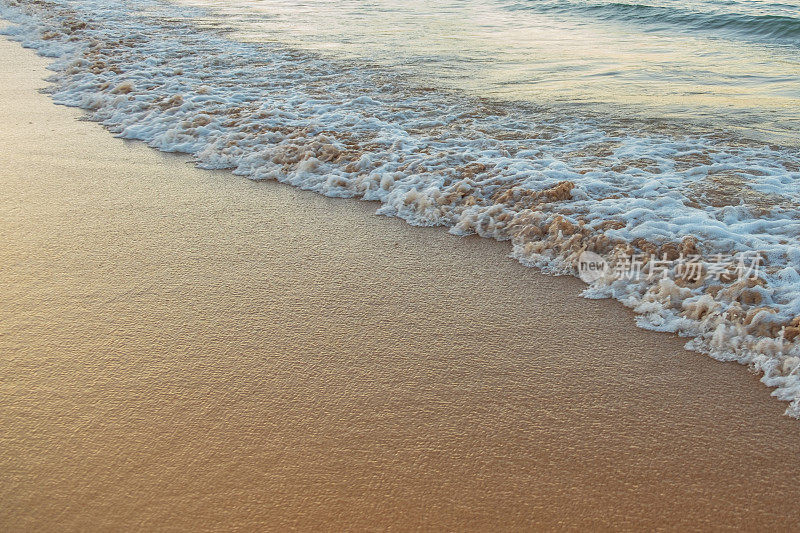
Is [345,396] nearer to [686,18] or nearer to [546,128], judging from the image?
[546,128]

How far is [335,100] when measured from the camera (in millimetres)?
6547

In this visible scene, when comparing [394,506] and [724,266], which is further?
[724,266]

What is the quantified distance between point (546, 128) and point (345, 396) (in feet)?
12.4

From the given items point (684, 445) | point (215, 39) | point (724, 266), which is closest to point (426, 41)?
point (215, 39)

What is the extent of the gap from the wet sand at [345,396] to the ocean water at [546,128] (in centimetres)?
31

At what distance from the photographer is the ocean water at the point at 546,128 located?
3193mm

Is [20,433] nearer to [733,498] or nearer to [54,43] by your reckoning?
[733,498]

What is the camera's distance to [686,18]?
11.0 metres

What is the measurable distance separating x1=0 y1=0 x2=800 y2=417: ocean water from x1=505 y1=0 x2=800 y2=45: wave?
0.06 metres

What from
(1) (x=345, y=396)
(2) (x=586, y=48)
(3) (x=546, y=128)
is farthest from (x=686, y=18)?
(1) (x=345, y=396)

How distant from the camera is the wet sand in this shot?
1939 millimetres

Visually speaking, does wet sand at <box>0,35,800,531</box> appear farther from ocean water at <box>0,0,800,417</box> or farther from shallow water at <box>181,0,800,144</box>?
shallow water at <box>181,0,800,144</box>

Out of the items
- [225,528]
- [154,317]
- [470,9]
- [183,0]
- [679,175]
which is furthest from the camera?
[183,0]

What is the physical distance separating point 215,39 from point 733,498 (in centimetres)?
1035
